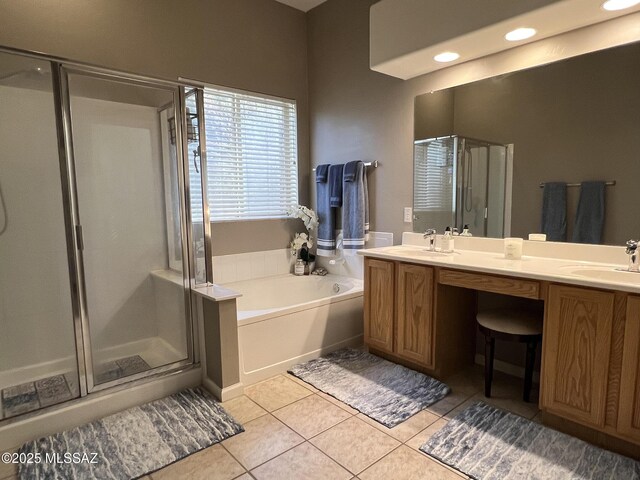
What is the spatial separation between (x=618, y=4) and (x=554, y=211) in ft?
3.44

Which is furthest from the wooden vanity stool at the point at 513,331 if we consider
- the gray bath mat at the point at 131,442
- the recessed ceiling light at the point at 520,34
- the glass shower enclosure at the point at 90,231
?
the glass shower enclosure at the point at 90,231

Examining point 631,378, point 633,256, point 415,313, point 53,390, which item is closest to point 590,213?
point 633,256

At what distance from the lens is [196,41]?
301 cm

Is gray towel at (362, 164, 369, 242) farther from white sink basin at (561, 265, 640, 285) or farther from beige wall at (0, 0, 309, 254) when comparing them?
white sink basin at (561, 265, 640, 285)

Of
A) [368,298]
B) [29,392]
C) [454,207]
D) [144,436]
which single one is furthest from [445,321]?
[29,392]

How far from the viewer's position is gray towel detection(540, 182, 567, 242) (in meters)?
2.19

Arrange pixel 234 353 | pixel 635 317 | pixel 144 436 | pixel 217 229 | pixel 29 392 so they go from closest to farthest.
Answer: pixel 635 317
pixel 144 436
pixel 29 392
pixel 234 353
pixel 217 229

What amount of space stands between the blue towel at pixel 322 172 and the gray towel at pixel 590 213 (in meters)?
2.01

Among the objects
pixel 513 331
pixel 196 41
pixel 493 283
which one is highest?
pixel 196 41

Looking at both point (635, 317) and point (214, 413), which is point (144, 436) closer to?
point (214, 413)

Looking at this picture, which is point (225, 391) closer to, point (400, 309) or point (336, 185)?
point (400, 309)

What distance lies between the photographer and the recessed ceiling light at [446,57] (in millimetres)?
2416

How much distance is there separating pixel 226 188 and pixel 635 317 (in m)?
2.89

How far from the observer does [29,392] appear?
2.14 metres
